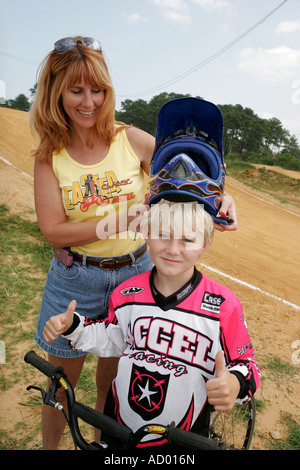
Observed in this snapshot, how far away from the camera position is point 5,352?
3939mm

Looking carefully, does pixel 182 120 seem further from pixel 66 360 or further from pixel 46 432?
pixel 46 432

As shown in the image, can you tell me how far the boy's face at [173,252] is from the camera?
1663 millimetres

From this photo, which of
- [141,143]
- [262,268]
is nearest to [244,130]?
[262,268]

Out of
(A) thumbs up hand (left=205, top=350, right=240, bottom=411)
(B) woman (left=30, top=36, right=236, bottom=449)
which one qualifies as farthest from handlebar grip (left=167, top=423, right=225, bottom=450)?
(B) woman (left=30, top=36, right=236, bottom=449)

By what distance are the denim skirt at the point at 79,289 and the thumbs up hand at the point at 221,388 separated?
993 mm

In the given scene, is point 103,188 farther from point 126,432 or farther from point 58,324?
point 126,432

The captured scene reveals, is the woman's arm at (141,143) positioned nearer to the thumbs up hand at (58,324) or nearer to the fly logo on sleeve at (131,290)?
the fly logo on sleeve at (131,290)

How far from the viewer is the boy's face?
1663 mm

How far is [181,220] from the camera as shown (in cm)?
165

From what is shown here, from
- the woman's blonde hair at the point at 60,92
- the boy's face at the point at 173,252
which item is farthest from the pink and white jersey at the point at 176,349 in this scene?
the woman's blonde hair at the point at 60,92

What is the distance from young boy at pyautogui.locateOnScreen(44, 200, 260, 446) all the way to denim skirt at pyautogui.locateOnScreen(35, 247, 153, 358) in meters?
0.42

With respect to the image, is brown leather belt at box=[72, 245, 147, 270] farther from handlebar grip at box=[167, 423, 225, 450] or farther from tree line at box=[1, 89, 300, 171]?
tree line at box=[1, 89, 300, 171]

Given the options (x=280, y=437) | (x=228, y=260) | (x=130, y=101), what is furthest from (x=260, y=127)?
(x=280, y=437)

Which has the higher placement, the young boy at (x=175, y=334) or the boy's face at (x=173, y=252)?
the boy's face at (x=173, y=252)
